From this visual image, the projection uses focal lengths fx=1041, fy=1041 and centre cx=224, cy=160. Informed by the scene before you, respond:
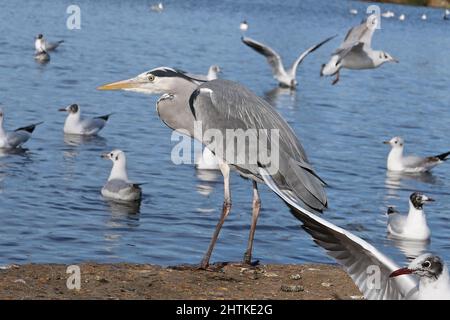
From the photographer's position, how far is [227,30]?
4544cm

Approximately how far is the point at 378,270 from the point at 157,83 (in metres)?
2.81

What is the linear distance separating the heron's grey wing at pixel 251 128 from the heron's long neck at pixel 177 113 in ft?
0.33

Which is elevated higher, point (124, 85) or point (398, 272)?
point (124, 85)

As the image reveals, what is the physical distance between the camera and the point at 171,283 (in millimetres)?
7832

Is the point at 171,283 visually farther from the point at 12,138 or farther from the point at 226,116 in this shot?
the point at 12,138

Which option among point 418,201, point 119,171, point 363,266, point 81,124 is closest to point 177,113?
point 363,266

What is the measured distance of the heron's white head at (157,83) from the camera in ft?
27.9

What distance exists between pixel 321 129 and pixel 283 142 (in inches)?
520

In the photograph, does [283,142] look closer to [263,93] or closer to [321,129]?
[321,129]

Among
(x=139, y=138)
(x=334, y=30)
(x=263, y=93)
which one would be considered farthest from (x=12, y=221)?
(x=334, y=30)

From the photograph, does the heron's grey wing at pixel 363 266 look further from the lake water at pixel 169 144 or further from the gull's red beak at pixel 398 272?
the lake water at pixel 169 144

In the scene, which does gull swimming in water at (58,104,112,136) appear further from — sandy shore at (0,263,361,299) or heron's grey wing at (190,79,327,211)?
heron's grey wing at (190,79,327,211)

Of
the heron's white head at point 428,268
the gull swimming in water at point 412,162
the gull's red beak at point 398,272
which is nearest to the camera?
the gull's red beak at point 398,272

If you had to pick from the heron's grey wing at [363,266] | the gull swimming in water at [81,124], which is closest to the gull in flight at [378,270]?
the heron's grey wing at [363,266]
